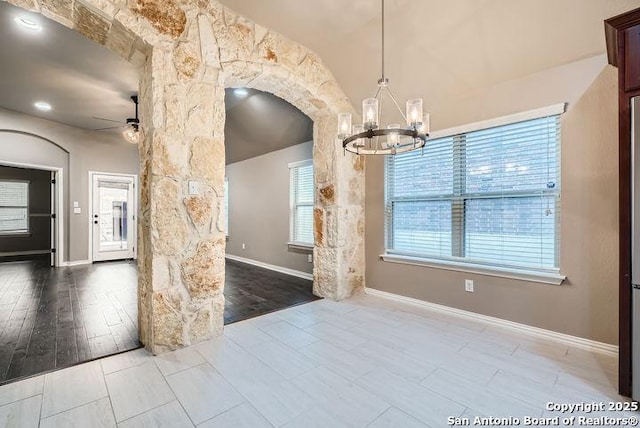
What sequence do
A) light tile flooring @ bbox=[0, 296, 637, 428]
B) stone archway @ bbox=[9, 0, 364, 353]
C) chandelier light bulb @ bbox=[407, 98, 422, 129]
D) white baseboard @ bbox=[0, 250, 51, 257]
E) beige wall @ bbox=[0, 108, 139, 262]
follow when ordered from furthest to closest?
white baseboard @ bbox=[0, 250, 51, 257]
beige wall @ bbox=[0, 108, 139, 262]
stone archway @ bbox=[9, 0, 364, 353]
chandelier light bulb @ bbox=[407, 98, 422, 129]
light tile flooring @ bbox=[0, 296, 637, 428]

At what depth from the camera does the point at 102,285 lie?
4.50 meters

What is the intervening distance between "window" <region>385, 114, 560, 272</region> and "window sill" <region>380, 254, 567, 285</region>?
68 mm

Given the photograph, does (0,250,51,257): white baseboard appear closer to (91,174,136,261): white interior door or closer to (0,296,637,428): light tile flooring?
(91,174,136,261): white interior door

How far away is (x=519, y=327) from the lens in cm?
277

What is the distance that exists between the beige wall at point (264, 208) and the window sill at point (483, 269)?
1783 mm

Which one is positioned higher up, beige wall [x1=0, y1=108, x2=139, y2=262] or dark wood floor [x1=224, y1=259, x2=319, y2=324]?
beige wall [x1=0, y1=108, x2=139, y2=262]

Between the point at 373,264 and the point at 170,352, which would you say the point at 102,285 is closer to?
the point at 170,352

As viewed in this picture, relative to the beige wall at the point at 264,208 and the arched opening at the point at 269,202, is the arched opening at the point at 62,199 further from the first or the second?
the beige wall at the point at 264,208

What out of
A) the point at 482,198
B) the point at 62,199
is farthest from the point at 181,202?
the point at 62,199

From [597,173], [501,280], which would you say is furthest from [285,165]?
[597,173]

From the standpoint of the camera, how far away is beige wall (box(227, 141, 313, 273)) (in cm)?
533

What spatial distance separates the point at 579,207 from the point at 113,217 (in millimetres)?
8368

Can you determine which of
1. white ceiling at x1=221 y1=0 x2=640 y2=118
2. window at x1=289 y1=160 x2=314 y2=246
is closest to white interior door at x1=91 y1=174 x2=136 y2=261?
window at x1=289 y1=160 x2=314 y2=246

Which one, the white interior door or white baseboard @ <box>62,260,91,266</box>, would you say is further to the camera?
the white interior door
